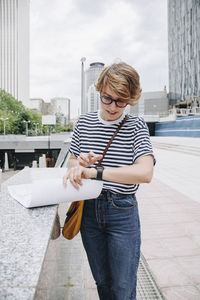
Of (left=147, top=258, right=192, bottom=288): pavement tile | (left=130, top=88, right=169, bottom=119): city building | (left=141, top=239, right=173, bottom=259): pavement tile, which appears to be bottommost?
(left=147, top=258, right=192, bottom=288): pavement tile

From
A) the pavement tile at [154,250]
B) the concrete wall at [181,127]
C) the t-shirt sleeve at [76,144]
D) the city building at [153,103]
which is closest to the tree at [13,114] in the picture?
the concrete wall at [181,127]

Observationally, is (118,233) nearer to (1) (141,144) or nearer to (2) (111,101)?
(1) (141,144)

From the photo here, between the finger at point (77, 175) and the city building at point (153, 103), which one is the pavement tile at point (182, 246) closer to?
the finger at point (77, 175)

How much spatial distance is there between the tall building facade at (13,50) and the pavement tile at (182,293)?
10804 centimetres

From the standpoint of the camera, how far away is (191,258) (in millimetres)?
2871

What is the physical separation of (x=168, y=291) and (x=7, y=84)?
10944cm

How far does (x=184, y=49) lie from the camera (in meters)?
46.1

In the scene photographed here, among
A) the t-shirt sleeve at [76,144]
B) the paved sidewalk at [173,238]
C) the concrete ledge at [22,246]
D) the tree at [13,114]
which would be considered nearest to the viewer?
the concrete ledge at [22,246]

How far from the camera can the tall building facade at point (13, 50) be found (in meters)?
99.2

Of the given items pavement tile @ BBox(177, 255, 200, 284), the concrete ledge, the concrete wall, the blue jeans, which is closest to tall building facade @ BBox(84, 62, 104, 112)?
the blue jeans

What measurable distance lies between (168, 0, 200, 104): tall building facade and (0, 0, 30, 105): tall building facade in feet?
231

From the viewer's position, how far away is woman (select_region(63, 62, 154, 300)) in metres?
1.16

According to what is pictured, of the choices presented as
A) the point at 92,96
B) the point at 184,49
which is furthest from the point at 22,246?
the point at 184,49

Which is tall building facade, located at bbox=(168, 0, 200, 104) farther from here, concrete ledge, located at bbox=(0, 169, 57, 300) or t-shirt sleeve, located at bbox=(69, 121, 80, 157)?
concrete ledge, located at bbox=(0, 169, 57, 300)
